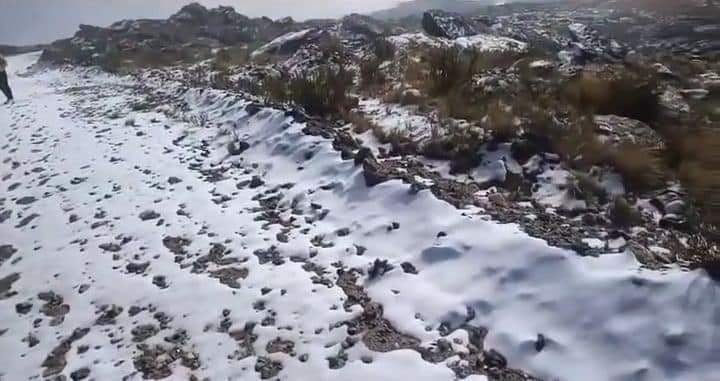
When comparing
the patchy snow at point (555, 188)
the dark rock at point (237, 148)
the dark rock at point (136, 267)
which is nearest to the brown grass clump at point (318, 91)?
the dark rock at point (237, 148)

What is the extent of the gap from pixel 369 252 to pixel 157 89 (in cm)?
1050

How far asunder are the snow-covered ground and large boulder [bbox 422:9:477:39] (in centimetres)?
1130

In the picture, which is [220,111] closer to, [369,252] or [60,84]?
[369,252]

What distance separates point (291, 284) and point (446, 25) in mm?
14862

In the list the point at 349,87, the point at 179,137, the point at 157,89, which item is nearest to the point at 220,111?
the point at 179,137

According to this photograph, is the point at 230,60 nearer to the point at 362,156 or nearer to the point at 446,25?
the point at 446,25

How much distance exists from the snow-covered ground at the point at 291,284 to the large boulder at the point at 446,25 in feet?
37.1

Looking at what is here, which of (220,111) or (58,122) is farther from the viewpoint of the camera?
(58,122)

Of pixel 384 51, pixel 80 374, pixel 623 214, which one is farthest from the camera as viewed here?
pixel 384 51

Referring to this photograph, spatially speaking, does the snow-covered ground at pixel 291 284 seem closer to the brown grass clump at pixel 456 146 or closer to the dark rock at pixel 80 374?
the dark rock at pixel 80 374

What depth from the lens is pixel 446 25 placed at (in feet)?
55.2

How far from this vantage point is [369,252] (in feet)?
13.2

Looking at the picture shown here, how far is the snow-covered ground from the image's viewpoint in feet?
8.91

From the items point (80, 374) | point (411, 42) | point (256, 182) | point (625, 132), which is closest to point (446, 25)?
point (411, 42)
